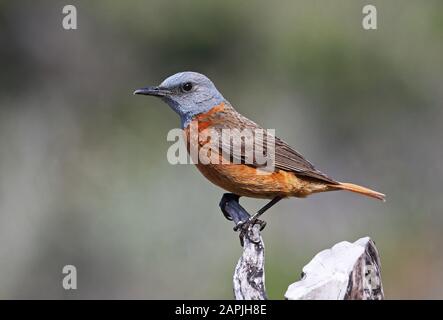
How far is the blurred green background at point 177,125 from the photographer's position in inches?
361

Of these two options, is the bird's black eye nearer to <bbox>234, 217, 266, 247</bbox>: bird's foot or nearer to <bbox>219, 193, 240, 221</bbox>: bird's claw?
<bbox>219, 193, 240, 221</bbox>: bird's claw

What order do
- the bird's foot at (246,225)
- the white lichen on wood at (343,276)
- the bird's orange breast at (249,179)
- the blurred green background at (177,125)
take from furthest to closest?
1. the blurred green background at (177,125)
2. the bird's orange breast at (249,179)
3. the bird's foot at (246,225)
4. the white lichen on wood at (343,276)

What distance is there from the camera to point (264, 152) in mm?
6383

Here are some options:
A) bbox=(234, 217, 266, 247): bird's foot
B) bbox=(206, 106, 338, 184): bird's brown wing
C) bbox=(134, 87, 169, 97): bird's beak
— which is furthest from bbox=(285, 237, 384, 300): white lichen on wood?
bbox=(134, 87, 169, 97): bird's beak

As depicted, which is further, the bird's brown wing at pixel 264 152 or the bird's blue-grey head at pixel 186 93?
the bird's blue-grey head at pixel 186 93

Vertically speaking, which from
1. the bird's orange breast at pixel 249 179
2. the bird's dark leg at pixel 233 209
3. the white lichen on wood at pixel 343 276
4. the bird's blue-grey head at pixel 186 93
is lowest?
the white lichen on wood at pixel 343 276

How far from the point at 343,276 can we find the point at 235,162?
185 cm

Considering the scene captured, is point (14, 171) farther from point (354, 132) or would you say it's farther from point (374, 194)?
point (374, 194)

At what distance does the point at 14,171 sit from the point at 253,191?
504cm

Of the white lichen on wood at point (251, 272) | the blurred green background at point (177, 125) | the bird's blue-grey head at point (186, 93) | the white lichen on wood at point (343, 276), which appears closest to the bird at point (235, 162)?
the bird's blue-grey head at point (186, 93)

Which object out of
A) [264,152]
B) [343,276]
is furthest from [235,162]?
[343,276]

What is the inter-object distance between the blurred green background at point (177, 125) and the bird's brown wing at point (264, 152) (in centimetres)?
222

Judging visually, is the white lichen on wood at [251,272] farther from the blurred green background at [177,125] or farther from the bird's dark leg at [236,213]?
the blurred green background at [177,125]

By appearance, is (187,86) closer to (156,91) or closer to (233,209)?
(156,91)
